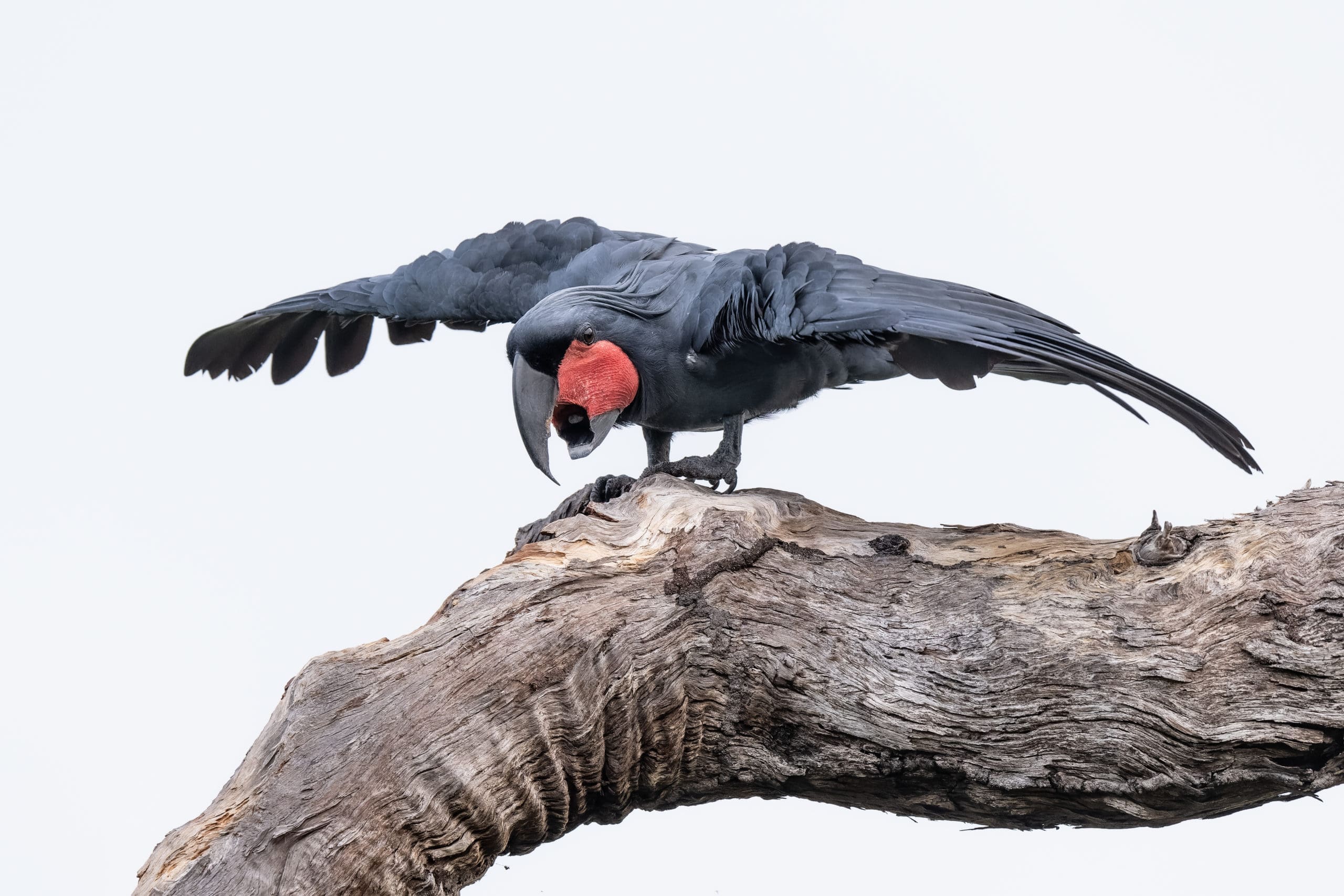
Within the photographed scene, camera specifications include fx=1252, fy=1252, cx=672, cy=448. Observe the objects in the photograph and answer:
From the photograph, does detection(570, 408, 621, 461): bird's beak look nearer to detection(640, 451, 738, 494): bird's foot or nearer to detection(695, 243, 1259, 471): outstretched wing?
detection(640, 451, 738, 494): bird's foot

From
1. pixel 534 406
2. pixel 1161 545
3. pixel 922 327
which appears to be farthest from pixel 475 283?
pixel 1161 545

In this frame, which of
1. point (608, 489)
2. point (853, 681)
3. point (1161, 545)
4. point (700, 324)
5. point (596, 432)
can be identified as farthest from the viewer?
point (608, 489)

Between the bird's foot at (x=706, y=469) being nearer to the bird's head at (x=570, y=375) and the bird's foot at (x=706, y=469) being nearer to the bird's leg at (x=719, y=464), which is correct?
the bird's leg at (x=719, y=464)

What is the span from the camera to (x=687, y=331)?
3.67 meters

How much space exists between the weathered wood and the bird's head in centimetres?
56

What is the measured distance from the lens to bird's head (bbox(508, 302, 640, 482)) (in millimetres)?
3578

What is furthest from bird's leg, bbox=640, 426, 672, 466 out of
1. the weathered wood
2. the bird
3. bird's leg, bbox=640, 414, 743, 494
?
the weathered wood

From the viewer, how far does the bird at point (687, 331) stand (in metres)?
3.18

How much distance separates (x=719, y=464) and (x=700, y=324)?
0.52 meters

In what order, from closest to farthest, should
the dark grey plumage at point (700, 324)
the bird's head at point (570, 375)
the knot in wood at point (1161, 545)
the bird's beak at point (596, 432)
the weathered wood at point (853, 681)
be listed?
the weathered wood at point (853, 681) → the knot in wood at point (1161, 545) → the dark grey plumage at point (700, 324) → the bird's head at point (570, 375) → the bird's beak at point (596, 432)

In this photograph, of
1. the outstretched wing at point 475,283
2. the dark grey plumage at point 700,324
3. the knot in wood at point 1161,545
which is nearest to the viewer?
the knot in wood at point 1161,545

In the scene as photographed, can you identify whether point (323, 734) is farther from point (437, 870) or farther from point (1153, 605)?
point (1153, 605)

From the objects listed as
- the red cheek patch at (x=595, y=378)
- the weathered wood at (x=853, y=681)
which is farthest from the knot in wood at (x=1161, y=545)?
the red cheek patch at (x=595, y=378)

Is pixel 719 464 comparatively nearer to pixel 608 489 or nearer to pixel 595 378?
pixel 608 489
